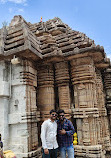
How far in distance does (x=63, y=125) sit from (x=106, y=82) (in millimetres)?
6473

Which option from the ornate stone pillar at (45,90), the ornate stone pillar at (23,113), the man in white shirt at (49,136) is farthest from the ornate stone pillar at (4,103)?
the man in white shirt at (49,136)

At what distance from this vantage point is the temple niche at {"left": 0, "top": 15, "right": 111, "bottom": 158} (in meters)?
5.37

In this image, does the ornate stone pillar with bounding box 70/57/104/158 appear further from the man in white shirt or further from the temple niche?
the man in white shirt

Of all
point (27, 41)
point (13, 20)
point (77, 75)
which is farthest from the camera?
point (13, 20)

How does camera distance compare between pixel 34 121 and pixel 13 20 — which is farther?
pixel 13 20

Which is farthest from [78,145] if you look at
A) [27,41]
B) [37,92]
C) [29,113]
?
[27,41]

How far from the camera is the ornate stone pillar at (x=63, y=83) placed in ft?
20.9

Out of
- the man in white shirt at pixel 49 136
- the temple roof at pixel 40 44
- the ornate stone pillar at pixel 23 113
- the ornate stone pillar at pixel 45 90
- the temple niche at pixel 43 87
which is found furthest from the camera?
the ornate stone pillar at pixel 45 90

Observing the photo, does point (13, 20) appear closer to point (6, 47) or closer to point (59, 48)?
point (6, 47)

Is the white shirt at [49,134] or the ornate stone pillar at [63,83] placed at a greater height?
the ornate stone pillar at [63,83]

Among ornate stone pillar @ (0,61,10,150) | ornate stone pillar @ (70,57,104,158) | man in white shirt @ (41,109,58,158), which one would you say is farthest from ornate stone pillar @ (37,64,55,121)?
man in white shirt @ (41,109,58,158)

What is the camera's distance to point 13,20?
809 centimetres

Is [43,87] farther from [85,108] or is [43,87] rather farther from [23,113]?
[85,108]

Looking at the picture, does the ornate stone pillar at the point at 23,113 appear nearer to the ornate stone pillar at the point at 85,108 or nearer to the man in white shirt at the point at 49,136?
the man in white shirt at the point at 49,136
